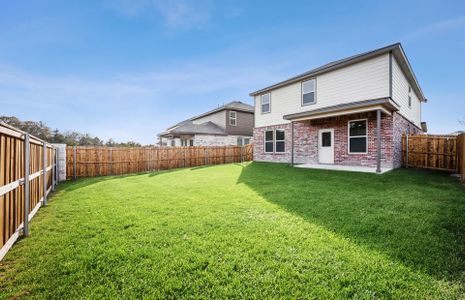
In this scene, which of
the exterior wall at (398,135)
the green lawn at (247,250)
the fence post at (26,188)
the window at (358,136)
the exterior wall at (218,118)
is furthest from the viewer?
the exterior wall at (218,118)

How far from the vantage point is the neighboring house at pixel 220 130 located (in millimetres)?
20672

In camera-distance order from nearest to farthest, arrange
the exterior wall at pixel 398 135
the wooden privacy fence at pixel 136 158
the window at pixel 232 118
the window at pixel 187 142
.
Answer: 1. the exterior wall at pixel 398 135
2. the wooden privacy fence at pixel 136 158
3. the window at pixel 187 142
4. the window at pixel 232 118

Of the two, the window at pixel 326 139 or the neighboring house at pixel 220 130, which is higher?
the neighboring house at pixel 220 130

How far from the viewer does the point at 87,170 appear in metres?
11.6

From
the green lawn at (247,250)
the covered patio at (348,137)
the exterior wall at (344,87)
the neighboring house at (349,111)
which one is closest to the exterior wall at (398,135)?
the neighboring house at (349,111)

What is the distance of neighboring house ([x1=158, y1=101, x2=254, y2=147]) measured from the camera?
2067 centimetres

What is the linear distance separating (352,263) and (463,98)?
81.4 ft

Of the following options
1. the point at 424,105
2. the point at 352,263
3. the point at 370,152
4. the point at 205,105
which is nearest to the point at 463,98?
the point at 424,105

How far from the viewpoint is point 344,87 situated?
11180mm

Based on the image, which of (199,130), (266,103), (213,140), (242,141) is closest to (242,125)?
(242,141)

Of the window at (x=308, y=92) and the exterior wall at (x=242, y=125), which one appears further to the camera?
the exterior wall at (x=242, y=125)

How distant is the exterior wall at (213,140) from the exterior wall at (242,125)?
0.64 m

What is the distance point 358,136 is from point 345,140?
66 centimetres

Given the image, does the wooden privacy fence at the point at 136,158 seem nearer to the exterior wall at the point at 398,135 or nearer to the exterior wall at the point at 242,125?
the exterior wall at the point at 242,125
